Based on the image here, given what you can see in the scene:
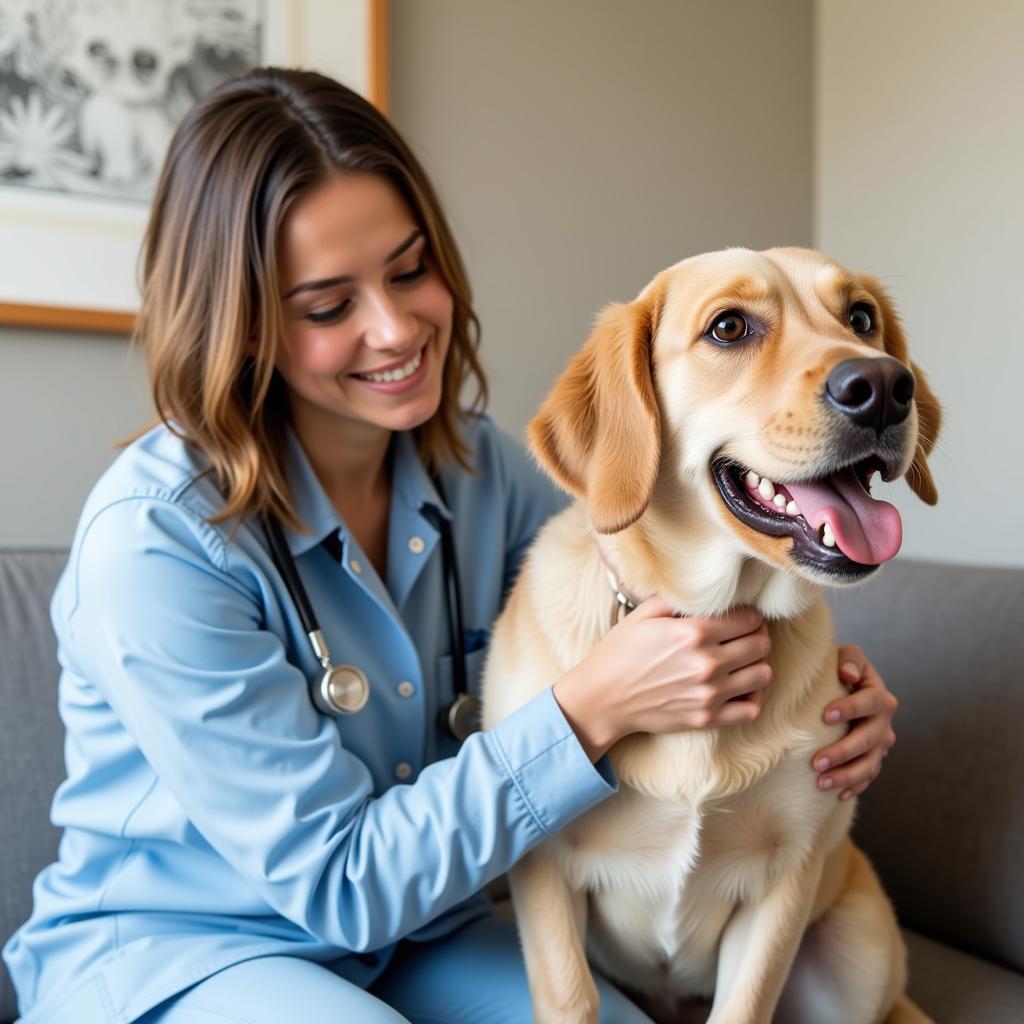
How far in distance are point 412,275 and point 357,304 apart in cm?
11

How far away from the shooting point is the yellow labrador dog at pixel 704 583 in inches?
42.7

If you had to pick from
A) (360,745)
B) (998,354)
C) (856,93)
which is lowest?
(360,745)

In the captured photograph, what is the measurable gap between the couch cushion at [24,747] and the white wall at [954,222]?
182 centimetres

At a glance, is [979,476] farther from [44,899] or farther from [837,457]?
[44,899]

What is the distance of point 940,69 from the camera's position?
2359 mm

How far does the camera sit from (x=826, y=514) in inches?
40.2

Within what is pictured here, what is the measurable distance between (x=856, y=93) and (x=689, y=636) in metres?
2.00

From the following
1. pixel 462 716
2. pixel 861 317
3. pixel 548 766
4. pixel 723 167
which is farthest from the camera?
pixel 723 167

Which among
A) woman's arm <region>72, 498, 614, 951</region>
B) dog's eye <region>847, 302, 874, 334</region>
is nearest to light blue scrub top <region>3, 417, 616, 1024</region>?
woman's arm <region>72, 498, 614, 951</region>

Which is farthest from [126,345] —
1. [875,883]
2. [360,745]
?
[875,883]

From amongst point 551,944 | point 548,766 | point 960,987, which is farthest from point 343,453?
point 960,987

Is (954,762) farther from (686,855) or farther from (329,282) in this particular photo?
(329,282)

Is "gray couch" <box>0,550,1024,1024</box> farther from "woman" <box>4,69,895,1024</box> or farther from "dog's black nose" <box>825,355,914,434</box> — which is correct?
"dog's black nose" <box>825,355,914,434</box>

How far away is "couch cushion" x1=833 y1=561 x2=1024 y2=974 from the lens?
158cm
